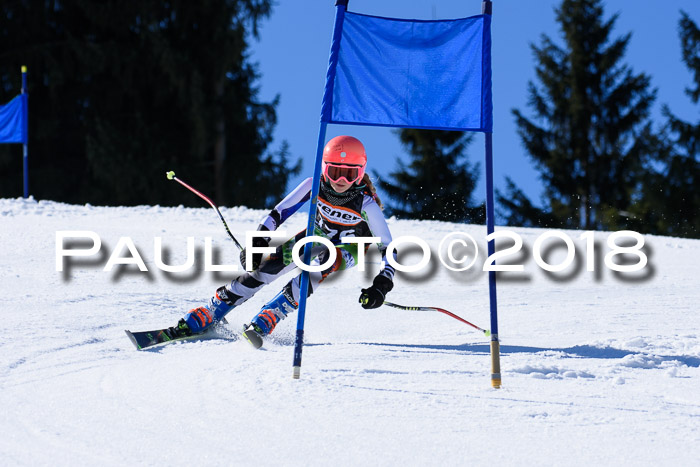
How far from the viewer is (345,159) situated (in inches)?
183

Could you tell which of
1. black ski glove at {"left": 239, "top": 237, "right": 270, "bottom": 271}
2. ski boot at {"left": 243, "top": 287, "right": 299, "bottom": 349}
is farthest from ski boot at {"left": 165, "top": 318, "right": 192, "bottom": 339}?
black ski glove at {"left": 239, "top": 237, "right": 270, "bottom": 271}

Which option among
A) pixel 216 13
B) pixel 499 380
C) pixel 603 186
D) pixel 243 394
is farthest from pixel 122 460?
pixel 603 186

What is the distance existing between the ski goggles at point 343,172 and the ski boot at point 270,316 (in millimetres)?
779

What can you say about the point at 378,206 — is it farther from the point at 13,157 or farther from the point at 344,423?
the point at 13,157

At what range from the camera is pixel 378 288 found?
14.4 ft

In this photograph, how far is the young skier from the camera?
470 cm

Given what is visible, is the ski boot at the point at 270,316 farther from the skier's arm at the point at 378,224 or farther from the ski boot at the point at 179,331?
the skier's arm at the point at 378,224

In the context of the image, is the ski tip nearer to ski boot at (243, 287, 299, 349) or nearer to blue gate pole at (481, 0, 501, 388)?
ski boot at (243, 287, 299, 349)

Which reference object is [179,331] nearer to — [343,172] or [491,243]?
→ [343,172]

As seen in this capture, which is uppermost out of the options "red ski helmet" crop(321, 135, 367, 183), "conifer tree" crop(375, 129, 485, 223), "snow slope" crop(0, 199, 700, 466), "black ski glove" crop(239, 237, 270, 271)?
"conifer tree" crop(375, 129, 485, 223)

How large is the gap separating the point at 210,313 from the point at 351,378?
57.3 inches

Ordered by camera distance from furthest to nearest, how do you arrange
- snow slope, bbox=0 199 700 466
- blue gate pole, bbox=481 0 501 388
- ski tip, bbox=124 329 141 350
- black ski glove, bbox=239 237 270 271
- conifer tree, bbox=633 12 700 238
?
conifer tree, bbox=633 12 700 238 → black ski glove, bbox=239 237 270 271 → ski tip, bbox=124 329 141 350 → blue gate pole, bbox=481 0 501 388 → snow slope, bbox=0 199 700 466

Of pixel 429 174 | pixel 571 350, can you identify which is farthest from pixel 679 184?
pixel 571 350

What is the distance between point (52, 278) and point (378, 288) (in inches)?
145
